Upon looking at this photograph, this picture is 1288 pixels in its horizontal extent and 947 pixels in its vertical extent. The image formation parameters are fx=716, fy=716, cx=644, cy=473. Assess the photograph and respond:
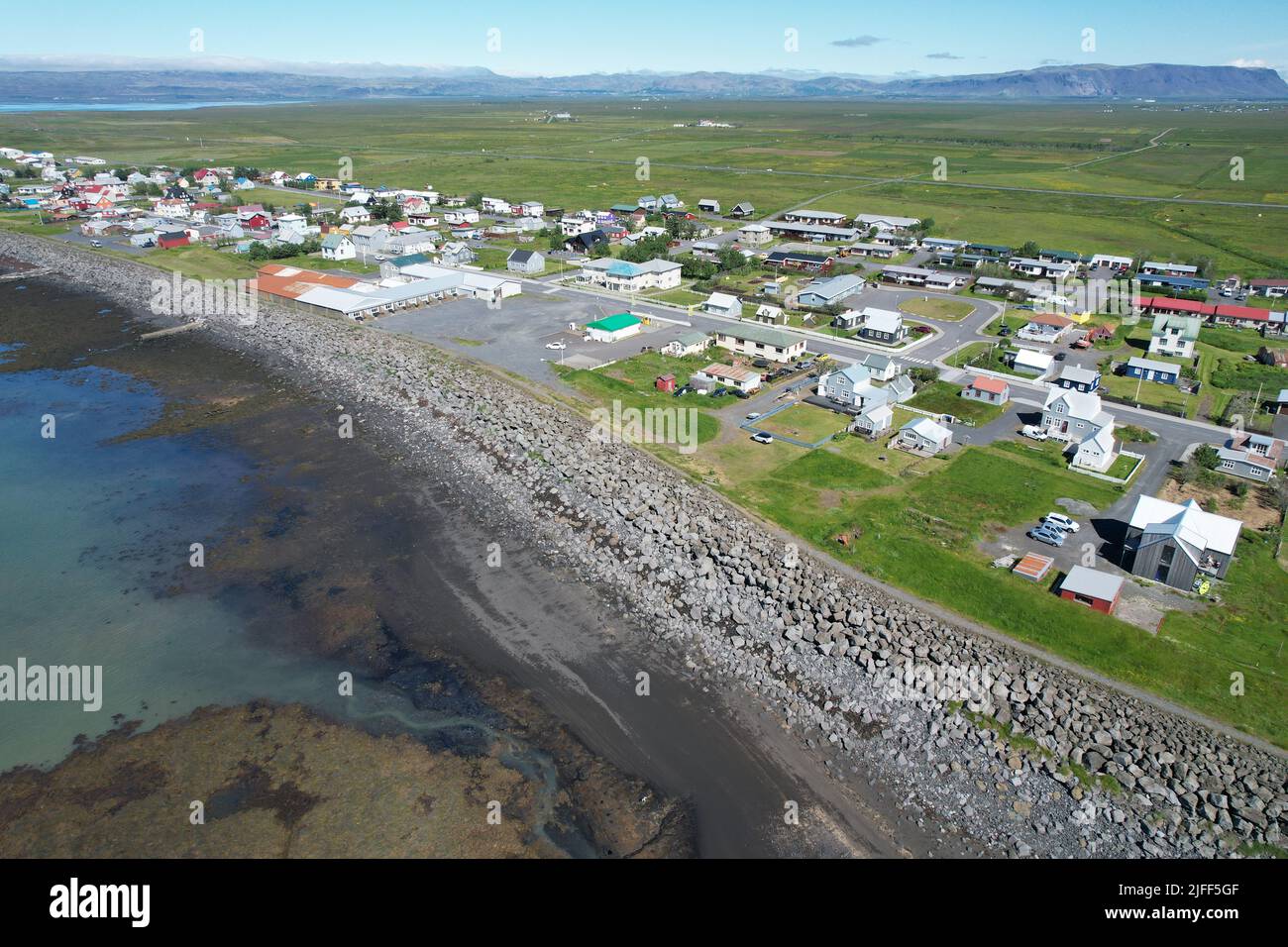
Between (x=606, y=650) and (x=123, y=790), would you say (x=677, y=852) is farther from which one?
(x=123, y=790)

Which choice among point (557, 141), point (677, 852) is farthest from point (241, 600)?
point (557, 141)

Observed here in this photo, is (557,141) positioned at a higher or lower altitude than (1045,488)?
higher

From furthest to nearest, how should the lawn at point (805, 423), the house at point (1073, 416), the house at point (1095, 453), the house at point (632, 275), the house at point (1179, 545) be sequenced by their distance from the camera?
the house at point (632, 275)
the lawn at point (805, 423)
the house at point (1073, 416)
the house at point (1095, 453)
the house at point (1179, 545)

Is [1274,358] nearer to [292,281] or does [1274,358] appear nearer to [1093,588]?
[1093,588]

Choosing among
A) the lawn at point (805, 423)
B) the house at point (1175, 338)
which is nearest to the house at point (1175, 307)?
the house at point (1175, 338)

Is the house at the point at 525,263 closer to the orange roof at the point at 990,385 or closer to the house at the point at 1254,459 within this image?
the orange roof at the point at 990,385

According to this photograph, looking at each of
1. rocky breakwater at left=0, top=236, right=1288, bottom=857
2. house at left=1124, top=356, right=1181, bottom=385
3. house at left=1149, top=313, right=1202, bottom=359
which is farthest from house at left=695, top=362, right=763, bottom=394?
house at left=1149, top=313, right=1202, bottom=359
